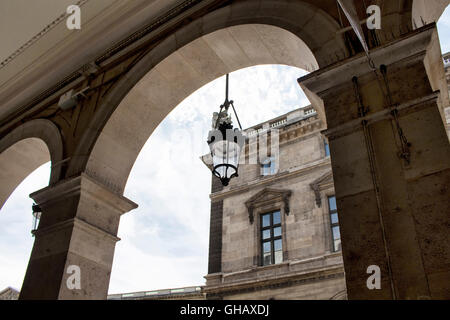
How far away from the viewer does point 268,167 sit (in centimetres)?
2012

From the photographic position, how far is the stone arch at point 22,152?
598 cm

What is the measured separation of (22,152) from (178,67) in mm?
2902

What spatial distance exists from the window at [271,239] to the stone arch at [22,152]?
12471 millimetres

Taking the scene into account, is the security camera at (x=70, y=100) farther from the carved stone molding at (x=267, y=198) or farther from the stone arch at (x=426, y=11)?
the carved stone molding at (x=267, y=198)

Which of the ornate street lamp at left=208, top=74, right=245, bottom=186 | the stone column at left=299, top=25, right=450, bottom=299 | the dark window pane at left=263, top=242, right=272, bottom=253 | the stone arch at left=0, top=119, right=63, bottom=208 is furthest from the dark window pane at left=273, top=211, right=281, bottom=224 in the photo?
the stone column at left=299, top=25, right=450, bottom=299

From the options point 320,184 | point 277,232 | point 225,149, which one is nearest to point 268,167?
point 320,184

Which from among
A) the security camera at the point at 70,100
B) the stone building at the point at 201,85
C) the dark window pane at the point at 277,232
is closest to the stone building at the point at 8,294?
the stone building at the point at 201,85

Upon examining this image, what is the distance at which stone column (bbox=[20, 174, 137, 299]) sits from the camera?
14.0 ft

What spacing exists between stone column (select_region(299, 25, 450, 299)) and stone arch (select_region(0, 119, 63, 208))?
13.5 feet
